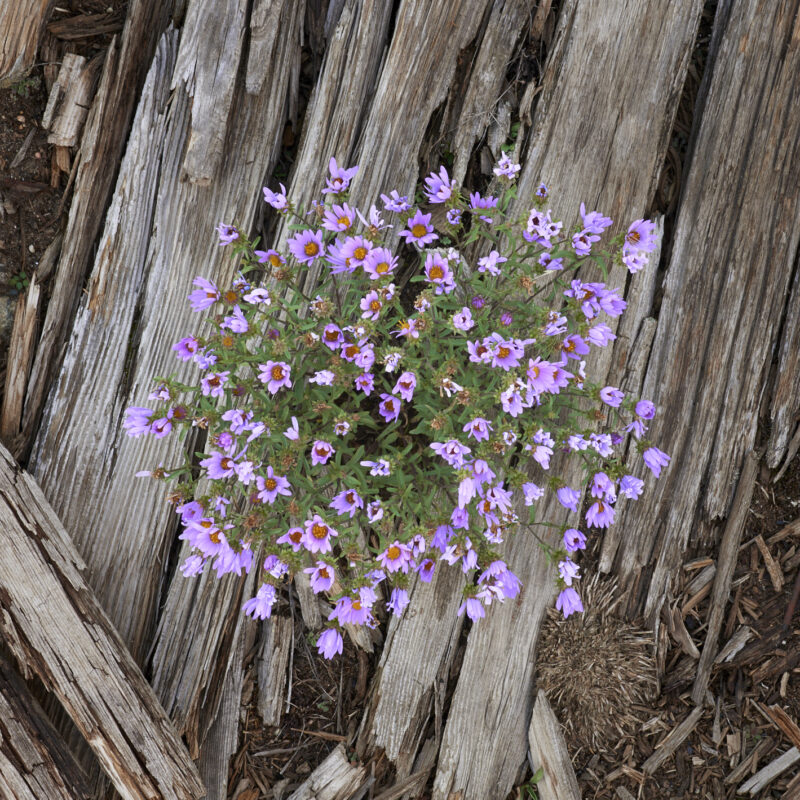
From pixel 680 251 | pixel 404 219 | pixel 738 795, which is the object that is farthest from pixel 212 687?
pixel 680 251

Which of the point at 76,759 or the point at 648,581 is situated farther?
the point at 648,581

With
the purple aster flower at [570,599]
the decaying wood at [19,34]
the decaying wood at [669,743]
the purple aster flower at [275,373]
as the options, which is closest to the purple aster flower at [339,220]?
the purple aster flower at [275,373]

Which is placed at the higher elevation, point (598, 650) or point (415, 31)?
point (415, 31)

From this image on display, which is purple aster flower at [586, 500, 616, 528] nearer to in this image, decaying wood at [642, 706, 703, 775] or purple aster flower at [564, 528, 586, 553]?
purple aster flower at [564, 528, 586, 553]

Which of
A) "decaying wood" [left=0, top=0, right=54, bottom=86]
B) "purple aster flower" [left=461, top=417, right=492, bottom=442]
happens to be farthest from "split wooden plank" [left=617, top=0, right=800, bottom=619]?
"decaying wood" [left=0, top=0, right=54, bottom=86]

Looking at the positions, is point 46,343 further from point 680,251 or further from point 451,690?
point 680,251

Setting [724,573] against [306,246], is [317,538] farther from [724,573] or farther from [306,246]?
[724,573]

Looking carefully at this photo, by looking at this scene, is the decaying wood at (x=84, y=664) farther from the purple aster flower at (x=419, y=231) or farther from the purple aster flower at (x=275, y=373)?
the purple aster flower at (x=419, y=231)
